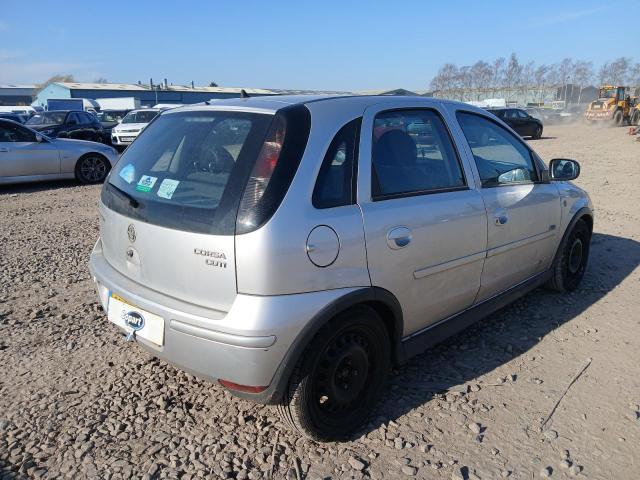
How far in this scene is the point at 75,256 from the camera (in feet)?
18.9

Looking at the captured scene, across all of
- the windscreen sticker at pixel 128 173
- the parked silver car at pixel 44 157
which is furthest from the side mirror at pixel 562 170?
the parked silver car at pixel 44 157

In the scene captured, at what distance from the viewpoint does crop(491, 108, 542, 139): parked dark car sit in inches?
1084

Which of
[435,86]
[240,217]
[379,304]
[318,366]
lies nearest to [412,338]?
[379,304]

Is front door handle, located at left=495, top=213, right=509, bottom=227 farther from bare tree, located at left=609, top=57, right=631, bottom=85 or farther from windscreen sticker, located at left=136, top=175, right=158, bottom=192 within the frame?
bare tree, located at left=609, top=57, right=631, bottom=85

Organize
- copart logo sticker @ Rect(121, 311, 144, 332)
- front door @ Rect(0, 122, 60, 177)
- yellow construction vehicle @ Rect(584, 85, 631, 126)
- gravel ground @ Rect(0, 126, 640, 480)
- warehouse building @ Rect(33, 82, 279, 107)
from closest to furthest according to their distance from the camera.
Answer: gravel ground @ Rect(0, 126, 640, 480), copart logo sticker @ Rect(121, 311, 144, 332), front door @ Rect(0, 122, 60, 177), yellow construction vehicle @ Rect(584, 85, 631, 126), warehouse building @ Rect(33, 82, 279, 107)

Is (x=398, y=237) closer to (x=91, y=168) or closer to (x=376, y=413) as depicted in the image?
(x=376, y=413)

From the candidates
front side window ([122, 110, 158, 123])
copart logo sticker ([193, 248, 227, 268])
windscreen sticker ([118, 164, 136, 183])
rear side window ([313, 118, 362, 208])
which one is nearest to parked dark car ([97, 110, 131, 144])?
front side window ([122, 110, 158, 123])

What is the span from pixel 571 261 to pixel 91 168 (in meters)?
9.94

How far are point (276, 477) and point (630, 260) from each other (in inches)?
196

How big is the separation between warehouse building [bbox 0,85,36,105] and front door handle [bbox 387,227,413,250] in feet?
292

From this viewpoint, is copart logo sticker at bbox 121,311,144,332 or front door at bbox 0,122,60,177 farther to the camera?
front door at bbox 0,122,60,177

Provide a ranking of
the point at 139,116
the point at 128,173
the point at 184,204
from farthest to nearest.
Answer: the point at 139,116 → the point at 128,173 → the point at 184,204

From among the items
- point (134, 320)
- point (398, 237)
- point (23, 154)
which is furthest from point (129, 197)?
point (23, 154)

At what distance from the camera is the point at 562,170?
167 inches
